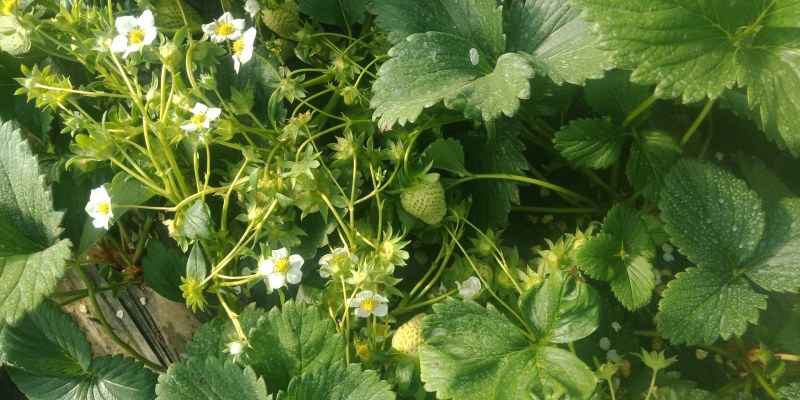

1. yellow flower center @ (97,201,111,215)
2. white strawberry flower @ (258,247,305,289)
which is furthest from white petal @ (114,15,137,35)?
white strawberry flower @ (258,247,305,289)

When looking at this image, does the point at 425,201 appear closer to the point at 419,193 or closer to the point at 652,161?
the point at 419,193

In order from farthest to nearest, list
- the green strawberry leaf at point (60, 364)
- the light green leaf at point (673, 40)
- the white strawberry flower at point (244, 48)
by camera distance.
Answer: the green strawberry leaf at point (60, 364), the white strawberry flower at point (244, 48), the light green leaf at point (673, 40)

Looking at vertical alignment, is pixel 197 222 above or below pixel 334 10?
below

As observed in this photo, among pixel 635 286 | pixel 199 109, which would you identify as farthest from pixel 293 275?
pixel 635 286

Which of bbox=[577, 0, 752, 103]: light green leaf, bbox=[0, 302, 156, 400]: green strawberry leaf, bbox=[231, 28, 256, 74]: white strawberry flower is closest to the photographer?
bbox=[577, 0, 752, 103]: light green leaf

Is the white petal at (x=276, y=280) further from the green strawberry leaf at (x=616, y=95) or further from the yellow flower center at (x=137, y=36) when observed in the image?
the green strawberry leaf at (x=616, y=95)

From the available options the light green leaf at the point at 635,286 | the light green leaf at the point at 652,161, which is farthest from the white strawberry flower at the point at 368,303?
the light green leaf at the point at 652,161

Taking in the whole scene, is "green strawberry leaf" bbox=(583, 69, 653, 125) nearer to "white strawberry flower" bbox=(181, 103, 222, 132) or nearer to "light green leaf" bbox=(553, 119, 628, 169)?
"light green leaf" bbox=(553, 119, 628, 169)
